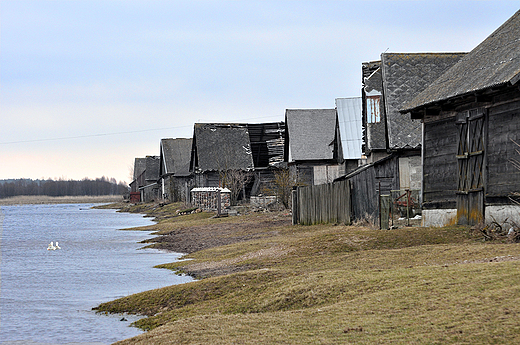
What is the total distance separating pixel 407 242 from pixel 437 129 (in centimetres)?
492

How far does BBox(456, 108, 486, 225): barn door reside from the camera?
16.6 meters

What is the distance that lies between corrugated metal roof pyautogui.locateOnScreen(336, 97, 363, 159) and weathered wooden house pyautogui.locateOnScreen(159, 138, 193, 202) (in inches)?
1292

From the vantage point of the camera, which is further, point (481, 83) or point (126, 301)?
point (481, 83)

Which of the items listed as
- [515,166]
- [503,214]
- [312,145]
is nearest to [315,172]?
[312,145]

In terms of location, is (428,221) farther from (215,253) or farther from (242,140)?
(242,140)

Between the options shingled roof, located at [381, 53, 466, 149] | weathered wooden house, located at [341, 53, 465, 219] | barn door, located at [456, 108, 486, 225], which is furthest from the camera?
shingled roof, located at [381, 53, 466, 149]

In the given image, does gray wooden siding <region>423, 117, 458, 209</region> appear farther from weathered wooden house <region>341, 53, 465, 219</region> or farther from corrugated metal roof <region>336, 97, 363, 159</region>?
corrugated metal roof <region>336, 97, 363, 159</region>

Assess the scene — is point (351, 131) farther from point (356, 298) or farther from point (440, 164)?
point (356, 298)

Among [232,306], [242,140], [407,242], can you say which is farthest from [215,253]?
[242,140]

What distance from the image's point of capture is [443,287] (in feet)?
27.9

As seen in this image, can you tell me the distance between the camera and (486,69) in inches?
659

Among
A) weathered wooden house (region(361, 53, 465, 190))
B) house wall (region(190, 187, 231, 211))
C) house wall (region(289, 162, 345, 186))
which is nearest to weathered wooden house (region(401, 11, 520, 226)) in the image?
weathered wooden house (region(361, 53, 465, 190))

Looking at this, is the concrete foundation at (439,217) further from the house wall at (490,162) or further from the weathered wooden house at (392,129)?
the weathered wooden house at (392,129)

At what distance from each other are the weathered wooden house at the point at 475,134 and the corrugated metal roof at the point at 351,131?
639 inches
